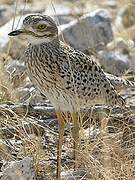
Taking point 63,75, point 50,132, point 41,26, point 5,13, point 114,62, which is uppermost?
point 41,26

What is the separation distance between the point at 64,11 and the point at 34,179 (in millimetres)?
3725

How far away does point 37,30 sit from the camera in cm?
386

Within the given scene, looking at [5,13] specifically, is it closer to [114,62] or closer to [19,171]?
[114,62]

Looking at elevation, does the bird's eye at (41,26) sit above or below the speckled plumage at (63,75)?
above

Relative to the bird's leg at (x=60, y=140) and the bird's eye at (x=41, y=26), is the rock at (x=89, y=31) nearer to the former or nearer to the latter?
the bird's leg at (x=60, y=140)

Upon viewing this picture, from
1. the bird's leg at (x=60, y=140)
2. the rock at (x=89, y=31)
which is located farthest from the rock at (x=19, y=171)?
the rock at (x=89, y=31)

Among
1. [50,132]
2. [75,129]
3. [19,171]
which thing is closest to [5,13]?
[50,132]

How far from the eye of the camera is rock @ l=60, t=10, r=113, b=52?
6098mm

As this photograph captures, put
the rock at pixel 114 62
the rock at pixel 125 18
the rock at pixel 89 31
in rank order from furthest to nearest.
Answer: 1. the rock at pixel 125 18
2. the rock at pixel 89 31
3. the rock at pixel 114 62

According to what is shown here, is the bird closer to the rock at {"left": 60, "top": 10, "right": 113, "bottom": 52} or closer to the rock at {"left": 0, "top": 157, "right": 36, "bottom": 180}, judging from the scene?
the rock at {"left": 0, "top": 157, "right": 36, "bottom": 180}

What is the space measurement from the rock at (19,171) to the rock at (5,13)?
3.47m

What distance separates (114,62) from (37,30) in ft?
6.51

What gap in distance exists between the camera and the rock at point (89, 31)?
6.10 metres

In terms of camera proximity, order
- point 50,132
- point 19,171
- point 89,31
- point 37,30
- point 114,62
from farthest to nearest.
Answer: point 89,31
point 114,62
point 50,132
point 37,30
point 19,171
